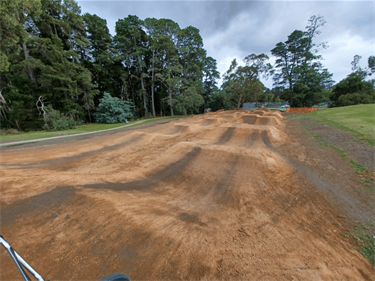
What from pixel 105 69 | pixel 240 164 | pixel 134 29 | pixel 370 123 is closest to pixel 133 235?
pixel 240 164

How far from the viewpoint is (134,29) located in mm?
32031

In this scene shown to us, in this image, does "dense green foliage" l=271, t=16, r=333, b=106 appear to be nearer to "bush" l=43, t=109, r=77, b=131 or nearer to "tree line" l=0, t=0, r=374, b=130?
"tree line" l=0, t=0, r=374, b=130

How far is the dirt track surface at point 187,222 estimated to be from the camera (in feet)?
9.53

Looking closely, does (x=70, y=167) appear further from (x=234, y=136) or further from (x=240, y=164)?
(x=234, y=136)

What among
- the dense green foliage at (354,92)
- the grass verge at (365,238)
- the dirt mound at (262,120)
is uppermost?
the dense green foliage at (354,92)

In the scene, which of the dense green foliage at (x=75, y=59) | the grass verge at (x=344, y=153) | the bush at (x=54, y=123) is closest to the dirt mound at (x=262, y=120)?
the grass verge at (x=344, y=153)

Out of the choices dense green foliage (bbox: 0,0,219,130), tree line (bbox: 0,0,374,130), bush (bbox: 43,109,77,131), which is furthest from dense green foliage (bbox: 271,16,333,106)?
bush (bbox: 43,109,77,131)

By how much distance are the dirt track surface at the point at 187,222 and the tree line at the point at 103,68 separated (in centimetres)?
1791

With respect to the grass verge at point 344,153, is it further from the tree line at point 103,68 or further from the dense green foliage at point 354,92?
the dense green foliage at point 354,92

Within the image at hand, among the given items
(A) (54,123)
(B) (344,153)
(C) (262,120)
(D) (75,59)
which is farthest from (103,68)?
(B) (344,153)

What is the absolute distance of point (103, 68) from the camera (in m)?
30.6

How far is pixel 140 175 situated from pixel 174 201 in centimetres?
298

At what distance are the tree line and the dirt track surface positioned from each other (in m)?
17.9

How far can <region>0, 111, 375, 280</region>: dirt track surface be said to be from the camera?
2.90 metres
